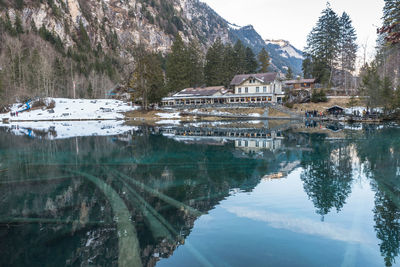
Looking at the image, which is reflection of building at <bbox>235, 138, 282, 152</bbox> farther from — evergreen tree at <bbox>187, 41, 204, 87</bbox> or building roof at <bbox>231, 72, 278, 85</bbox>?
evergreen tree at <bbox>187, 41, 204, 87</bbox>

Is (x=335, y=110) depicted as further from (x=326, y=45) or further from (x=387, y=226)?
(x=387, y=226)

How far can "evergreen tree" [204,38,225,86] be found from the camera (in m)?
82.2

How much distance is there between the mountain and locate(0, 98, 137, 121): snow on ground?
7424 millimetres

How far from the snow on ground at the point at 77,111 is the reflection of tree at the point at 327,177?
5651cm

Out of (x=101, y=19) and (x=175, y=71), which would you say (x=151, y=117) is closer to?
(x=175, y=71)

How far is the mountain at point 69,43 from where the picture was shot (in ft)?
263

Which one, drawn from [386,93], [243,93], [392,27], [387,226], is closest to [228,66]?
[243,93]

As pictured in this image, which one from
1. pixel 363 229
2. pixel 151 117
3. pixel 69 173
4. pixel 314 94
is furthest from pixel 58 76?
pixel 363 229

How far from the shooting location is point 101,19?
174 meters

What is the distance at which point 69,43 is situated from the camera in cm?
14062

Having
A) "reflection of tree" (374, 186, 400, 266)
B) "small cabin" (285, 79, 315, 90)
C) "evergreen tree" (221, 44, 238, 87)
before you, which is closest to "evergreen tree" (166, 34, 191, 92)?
"evergreen tree" (221, 44, 238, 87)

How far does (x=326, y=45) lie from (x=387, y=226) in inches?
3227

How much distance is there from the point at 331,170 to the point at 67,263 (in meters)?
15.1

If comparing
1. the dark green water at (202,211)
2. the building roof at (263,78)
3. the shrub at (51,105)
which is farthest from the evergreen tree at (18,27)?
the dark green water at (202,211)
